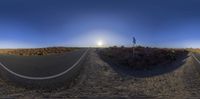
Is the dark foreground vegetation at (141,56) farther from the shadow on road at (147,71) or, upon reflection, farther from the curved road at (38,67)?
the curved road at (38,67)

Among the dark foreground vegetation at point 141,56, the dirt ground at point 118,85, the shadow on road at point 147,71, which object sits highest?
the dark foreground vegetation at point 141,56

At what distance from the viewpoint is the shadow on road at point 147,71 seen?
1506 inches

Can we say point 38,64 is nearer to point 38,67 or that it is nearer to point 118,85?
point 38,67

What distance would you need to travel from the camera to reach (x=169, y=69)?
39.2 meters

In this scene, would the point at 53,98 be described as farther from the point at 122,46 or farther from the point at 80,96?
the point at 122,46

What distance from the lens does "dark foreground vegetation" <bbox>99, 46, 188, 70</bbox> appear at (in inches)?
1633

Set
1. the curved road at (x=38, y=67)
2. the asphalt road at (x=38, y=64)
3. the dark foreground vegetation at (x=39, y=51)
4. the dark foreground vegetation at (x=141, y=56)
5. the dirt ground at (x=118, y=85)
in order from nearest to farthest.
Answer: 1. the dirt ground at (x=118, y=85)
2. the curved road at (x=38, y=67)
3. the asphalt road at (x=38, y=64)
4. the dark foreground vegetation at (x=141, y=56)
5. the dark foreground vegetation at (x=39, y=51)

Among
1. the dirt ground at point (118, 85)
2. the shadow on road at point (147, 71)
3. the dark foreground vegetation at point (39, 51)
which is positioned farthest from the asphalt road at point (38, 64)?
the dark foreground vegetation at point (39, 51)

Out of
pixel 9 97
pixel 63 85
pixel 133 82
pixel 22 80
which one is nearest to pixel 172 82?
pixel 133 82

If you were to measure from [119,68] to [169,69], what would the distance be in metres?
4.45

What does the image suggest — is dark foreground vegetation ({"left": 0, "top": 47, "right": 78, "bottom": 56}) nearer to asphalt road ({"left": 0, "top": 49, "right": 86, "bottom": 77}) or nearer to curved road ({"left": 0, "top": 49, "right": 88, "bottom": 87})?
asphalt road ({"left": 0, "top": 49, "right": 86, "bottom": 77})

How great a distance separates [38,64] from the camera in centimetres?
3478

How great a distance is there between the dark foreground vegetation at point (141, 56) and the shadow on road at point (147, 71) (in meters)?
0.48

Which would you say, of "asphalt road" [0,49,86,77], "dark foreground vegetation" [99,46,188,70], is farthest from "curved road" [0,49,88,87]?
"dark foreground vegetation" [99,46,188,70]
